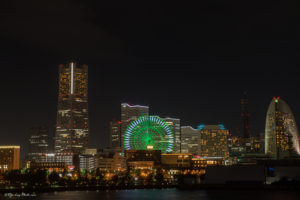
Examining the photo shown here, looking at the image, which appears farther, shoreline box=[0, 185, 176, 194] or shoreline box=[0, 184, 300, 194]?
shoreline box=[0, 184, 300, 194]

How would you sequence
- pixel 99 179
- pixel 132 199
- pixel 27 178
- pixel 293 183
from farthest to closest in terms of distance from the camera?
pixel 99 179, pixel 27 178, pixel 293 183, pixel 132 199

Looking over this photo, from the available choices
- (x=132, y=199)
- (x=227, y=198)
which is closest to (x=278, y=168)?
(x=227, y=198)

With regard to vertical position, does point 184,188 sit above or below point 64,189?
below

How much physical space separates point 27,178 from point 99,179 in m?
26.3

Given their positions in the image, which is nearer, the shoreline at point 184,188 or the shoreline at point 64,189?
the shoreline at point 64,189

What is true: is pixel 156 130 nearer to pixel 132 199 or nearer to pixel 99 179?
pixel 99 179

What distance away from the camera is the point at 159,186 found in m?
167

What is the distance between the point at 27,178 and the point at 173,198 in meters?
59.0

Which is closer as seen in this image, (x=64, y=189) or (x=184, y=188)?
(x=64, y=189)

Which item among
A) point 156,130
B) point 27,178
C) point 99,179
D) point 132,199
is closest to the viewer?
point 132,199

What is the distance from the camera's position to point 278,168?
155 m

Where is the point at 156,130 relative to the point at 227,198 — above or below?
above

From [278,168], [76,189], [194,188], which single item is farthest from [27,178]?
[278,168]

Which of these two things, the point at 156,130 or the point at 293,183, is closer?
the point at 293,183
